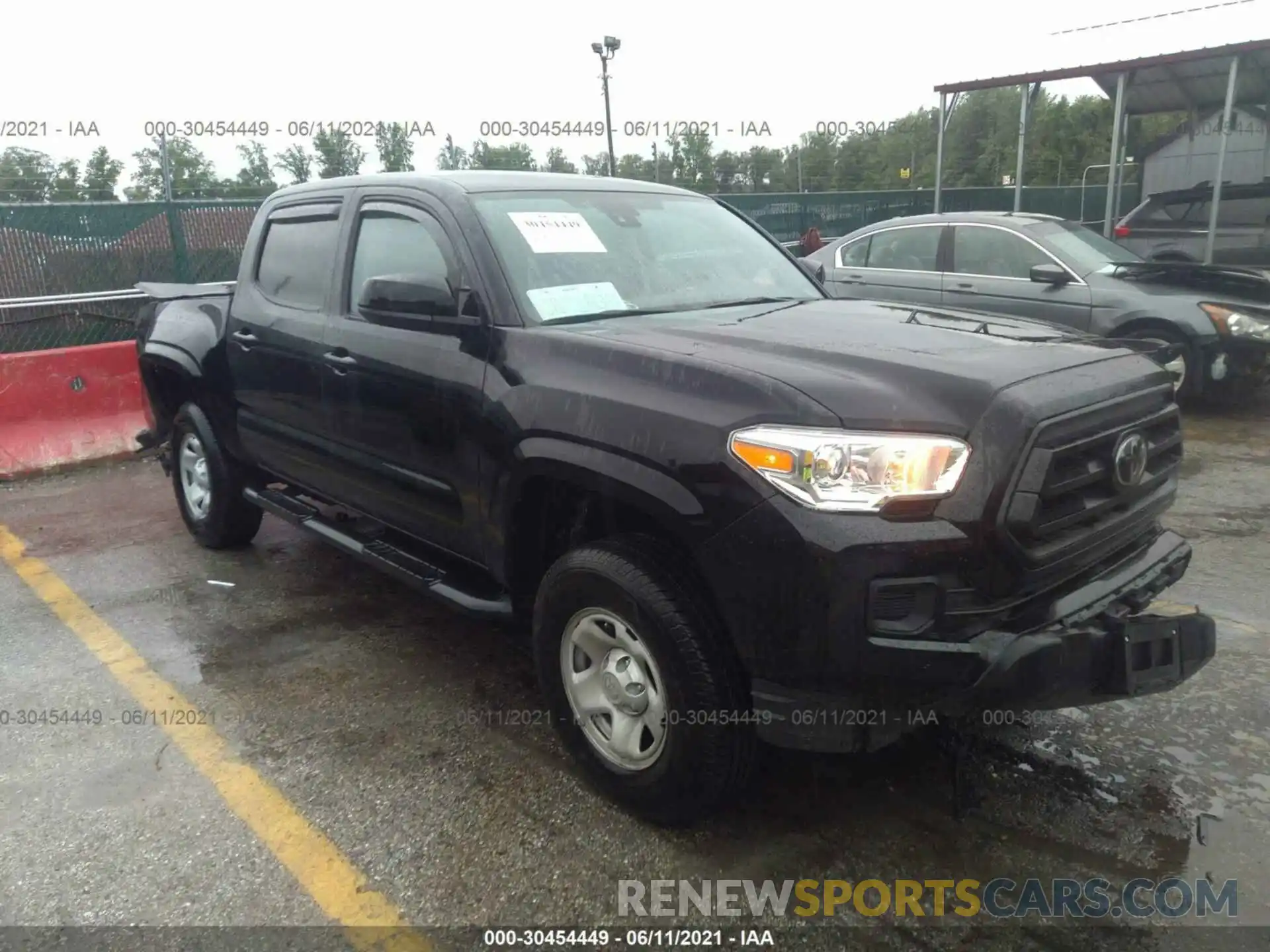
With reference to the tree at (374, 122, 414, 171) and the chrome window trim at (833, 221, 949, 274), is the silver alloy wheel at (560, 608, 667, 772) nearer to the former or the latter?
the chrome window trim at (833, 221, 949, 274)

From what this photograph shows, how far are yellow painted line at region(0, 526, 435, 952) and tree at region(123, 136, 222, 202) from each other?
7106mm

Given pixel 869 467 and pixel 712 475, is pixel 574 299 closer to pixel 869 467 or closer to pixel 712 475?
pixel 712 475

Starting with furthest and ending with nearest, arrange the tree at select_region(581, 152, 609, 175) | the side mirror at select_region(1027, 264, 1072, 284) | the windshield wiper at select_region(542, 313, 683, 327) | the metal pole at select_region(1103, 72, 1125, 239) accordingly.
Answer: the tree at select_region(581, 152, 609, 175) → the metal pole at select_region(1103, 72, 1125, 239) → the side mirror at select_region(1027, 264, 1072, 284) → the windshield wiper at select_region(542, 313, 683, 327)

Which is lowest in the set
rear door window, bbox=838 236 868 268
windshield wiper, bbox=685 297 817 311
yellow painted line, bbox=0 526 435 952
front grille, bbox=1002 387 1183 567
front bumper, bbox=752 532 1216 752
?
yellow painted line, bbox=0 526 435 952

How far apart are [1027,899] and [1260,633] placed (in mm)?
2136

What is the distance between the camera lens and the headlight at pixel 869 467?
2311 millimetres

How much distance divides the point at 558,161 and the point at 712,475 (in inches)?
632

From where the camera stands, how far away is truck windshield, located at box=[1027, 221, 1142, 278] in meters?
7.87

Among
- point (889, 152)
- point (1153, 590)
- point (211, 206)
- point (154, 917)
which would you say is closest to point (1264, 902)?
point (1153, 590)

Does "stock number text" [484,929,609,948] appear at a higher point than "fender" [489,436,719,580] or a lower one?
lower

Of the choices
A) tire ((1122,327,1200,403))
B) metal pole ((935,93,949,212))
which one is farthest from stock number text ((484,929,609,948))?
metal pole ((935,93,949,212))

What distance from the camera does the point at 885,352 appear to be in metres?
2.69

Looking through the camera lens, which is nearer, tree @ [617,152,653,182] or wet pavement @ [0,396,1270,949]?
wet pavement @ [0,396,1270,949]

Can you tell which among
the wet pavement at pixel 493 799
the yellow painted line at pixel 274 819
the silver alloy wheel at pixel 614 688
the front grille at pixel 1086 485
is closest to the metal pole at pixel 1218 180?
the wet pavement at pixel 493 799
